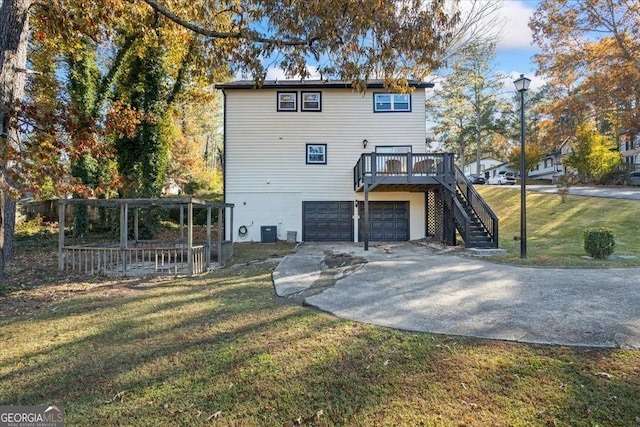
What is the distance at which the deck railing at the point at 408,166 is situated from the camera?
1243cm

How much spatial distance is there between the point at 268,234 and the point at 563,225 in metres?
13.3

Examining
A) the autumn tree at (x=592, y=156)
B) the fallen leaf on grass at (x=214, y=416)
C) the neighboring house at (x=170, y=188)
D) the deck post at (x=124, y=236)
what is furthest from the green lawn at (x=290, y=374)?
the autumn tree at (x=592, y=156)

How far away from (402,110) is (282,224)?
7697mm

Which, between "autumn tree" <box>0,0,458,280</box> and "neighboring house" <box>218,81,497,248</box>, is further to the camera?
"neighboring house" <box>218,81,497,248</box>

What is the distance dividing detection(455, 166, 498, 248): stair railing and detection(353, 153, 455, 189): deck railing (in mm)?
797

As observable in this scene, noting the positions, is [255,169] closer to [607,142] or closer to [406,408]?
[406,408]

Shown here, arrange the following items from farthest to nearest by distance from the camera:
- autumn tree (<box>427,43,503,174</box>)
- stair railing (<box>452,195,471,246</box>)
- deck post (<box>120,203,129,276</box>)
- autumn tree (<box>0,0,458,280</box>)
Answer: autumn tree (<box>427,43,503,174</box>) → stair railing (<box>452,195,471,246</box>) → deck post (<box>120,203,129,276</box>) → autumn tree (<box>0,0,458,280</box>)

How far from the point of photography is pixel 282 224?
1588 centimetres

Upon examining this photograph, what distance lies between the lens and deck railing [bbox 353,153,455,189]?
12430 mm

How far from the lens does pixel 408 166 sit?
12500 mm

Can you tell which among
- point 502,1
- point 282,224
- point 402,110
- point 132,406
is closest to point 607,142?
point 502,1

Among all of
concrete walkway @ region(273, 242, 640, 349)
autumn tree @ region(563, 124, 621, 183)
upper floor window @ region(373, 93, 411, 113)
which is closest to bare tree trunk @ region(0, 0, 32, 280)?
concrete walkway @ region(273, 242, 640, 349)

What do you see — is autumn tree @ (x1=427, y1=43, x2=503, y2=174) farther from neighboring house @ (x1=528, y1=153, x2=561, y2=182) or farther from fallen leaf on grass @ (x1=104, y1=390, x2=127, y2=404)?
fallen leaf on grass @ (x1=104, y1=390, x2=127, y2=404)

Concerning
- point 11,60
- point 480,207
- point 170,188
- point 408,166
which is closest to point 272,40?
point 11,60
